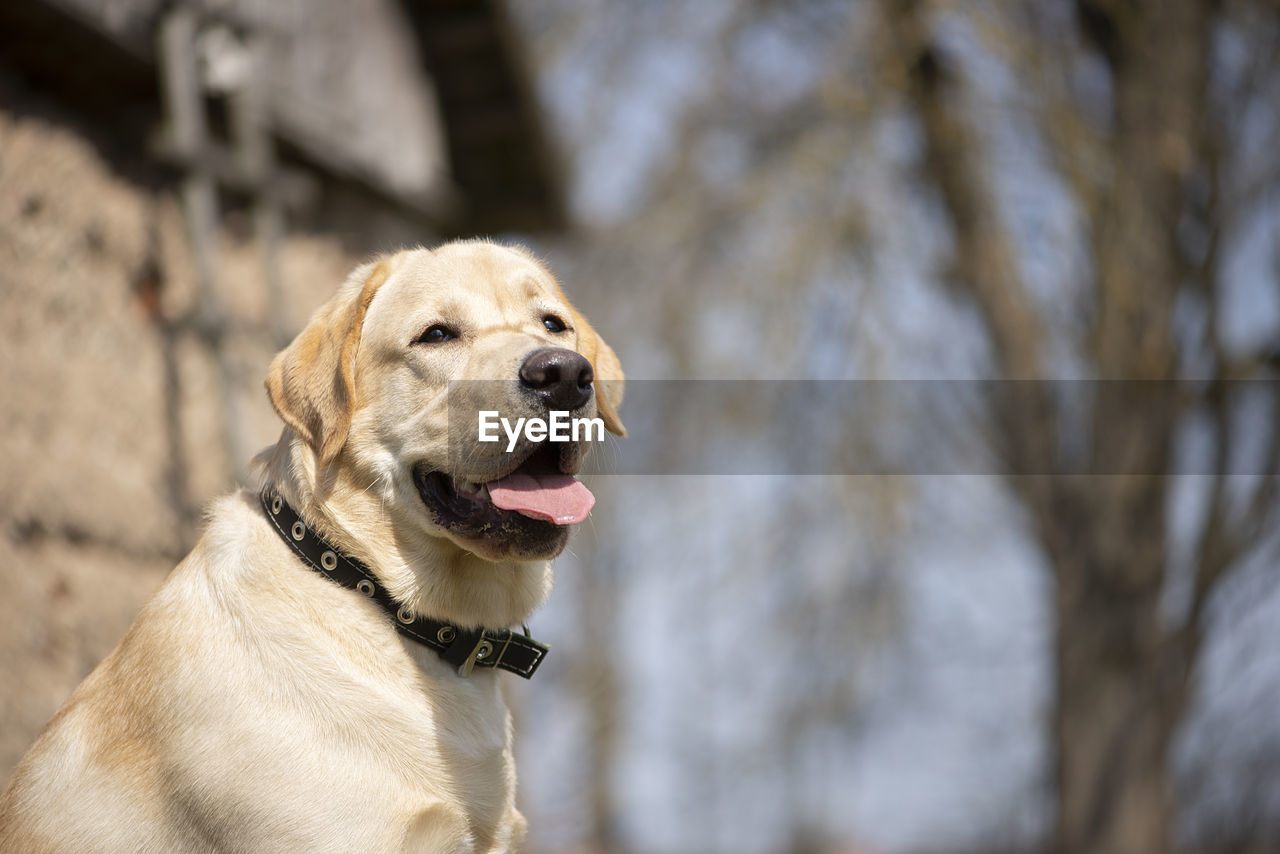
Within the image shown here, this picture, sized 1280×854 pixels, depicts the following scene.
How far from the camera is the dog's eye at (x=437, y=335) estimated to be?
9.39ft

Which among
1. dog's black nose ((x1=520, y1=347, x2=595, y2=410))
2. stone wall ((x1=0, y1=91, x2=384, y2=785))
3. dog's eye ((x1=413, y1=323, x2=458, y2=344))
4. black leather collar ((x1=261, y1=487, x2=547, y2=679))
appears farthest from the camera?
stone wall ((x1=0, y1=91, x2=384, y2=785))

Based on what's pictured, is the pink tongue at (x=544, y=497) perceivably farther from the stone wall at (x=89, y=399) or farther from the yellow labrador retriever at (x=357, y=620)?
the stone wall at (x=89, y=399)

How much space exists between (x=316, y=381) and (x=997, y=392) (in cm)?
635

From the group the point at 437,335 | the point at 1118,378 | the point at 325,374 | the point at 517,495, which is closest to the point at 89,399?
the point at 325,374

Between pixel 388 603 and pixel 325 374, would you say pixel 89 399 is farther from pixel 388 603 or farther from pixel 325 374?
pixel 388 603

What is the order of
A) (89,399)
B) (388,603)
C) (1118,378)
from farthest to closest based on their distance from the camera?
(1118,378) → (89,399) → (388,603)

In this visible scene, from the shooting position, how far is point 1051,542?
8070mm

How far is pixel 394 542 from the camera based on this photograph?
2734mm

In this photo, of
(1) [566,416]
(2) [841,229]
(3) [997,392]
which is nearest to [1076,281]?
(3) [997,392]

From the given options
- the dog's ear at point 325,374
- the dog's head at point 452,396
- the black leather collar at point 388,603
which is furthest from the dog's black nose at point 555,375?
the black leather collar at point 388,603

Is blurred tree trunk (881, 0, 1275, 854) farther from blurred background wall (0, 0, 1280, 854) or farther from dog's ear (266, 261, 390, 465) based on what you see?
dog's ear (266, 261, 390, 465)

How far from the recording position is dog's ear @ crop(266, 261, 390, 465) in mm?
2738

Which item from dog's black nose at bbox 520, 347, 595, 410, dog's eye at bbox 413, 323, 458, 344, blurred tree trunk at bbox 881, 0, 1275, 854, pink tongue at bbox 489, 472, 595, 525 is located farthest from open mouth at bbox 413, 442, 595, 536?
blurred tree trunk at bbox 881, 0, 1275, 854

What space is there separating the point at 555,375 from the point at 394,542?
612 mm
